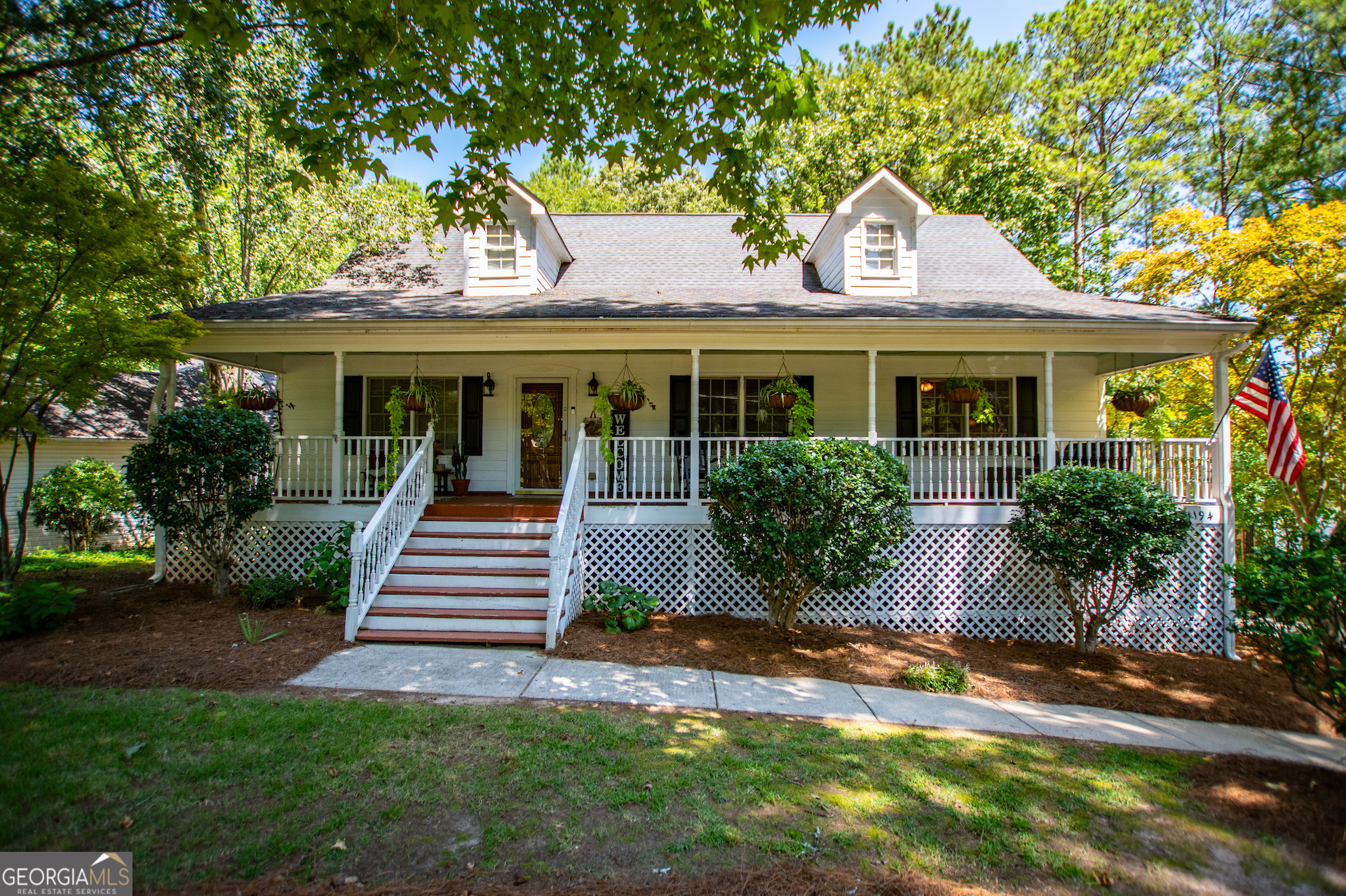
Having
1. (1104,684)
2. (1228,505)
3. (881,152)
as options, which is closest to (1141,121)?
(881,152)

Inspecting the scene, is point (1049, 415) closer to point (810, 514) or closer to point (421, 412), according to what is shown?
point (810, 514)

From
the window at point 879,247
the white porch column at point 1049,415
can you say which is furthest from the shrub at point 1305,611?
the window at point 879,247

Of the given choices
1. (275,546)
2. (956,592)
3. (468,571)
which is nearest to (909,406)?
(956,592)

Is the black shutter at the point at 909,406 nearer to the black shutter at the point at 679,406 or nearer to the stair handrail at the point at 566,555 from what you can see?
the black shutter at the point at 679,406

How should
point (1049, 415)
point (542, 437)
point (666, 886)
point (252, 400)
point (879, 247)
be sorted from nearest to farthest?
1. point (666, 886)
2. point (1049, 415)
3. point (252, 400)
4. point (879, 247)
5. point (542, 437)

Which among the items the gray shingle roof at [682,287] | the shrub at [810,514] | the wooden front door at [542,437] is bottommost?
the shrub at [810,514]

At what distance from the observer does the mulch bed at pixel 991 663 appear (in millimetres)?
5891

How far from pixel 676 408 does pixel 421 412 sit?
14.8 feet

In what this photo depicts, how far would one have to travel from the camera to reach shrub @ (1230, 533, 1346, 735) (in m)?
3.95

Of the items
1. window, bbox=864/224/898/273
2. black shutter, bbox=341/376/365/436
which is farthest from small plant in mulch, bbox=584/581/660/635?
window, bbox=864/224/898/273

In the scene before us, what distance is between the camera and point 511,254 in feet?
34.7

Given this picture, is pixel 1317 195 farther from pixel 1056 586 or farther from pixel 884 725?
pixel 884 725

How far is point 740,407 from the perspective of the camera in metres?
10.5

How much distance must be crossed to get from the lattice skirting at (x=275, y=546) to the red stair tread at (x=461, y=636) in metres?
2.67
